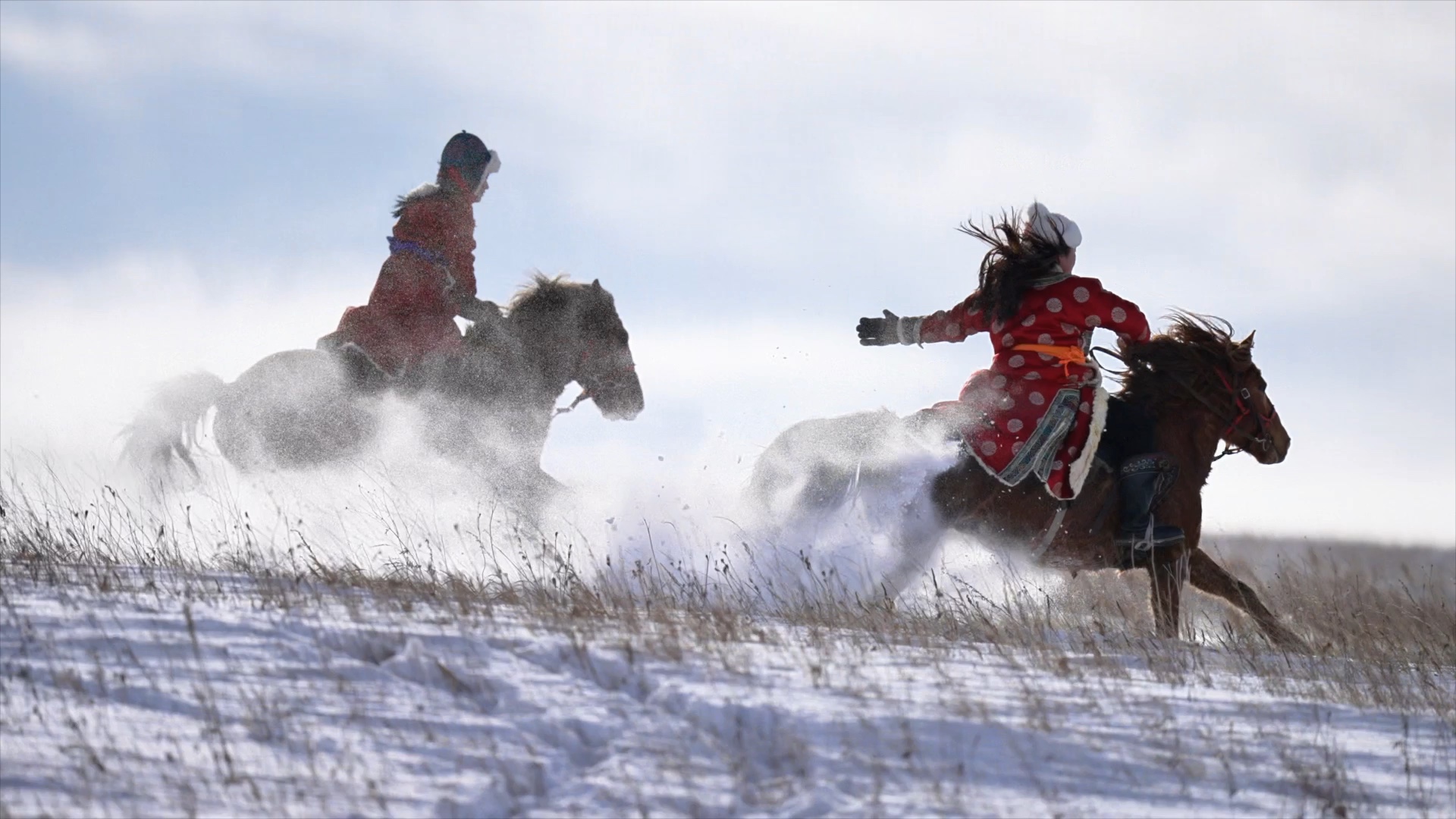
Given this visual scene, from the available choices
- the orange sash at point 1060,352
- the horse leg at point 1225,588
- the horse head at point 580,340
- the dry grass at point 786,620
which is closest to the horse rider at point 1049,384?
the orange sash at point 1060,352

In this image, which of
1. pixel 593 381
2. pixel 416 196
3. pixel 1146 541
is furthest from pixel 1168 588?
pixel 416 196

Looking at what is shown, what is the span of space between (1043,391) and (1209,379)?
126 cm

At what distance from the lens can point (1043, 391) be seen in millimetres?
7867

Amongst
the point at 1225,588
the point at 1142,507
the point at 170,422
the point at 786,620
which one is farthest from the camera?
the point at 170,422

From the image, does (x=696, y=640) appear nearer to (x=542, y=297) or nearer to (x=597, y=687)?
(x=597, y=687)

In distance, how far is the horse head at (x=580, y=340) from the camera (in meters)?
9.97

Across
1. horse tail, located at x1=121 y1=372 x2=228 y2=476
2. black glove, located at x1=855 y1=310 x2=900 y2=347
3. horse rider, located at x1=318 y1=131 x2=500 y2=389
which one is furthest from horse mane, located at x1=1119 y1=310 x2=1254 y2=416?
horse tail, located at x1=121 y1=372 x2=228 y2=476

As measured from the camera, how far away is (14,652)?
16.1ft

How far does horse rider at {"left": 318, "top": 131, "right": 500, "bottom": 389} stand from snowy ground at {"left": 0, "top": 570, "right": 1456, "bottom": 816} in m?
3.87

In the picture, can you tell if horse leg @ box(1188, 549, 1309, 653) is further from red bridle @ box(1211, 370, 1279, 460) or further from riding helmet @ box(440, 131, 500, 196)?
riding helmet @ box(440, 131, 500, 196)

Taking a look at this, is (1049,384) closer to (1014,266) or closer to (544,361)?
(1014,266)

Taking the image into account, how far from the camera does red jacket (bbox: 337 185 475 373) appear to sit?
9.66m

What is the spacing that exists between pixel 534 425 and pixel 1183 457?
172 inches

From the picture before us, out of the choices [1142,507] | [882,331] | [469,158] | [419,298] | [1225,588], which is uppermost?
[469,158]
